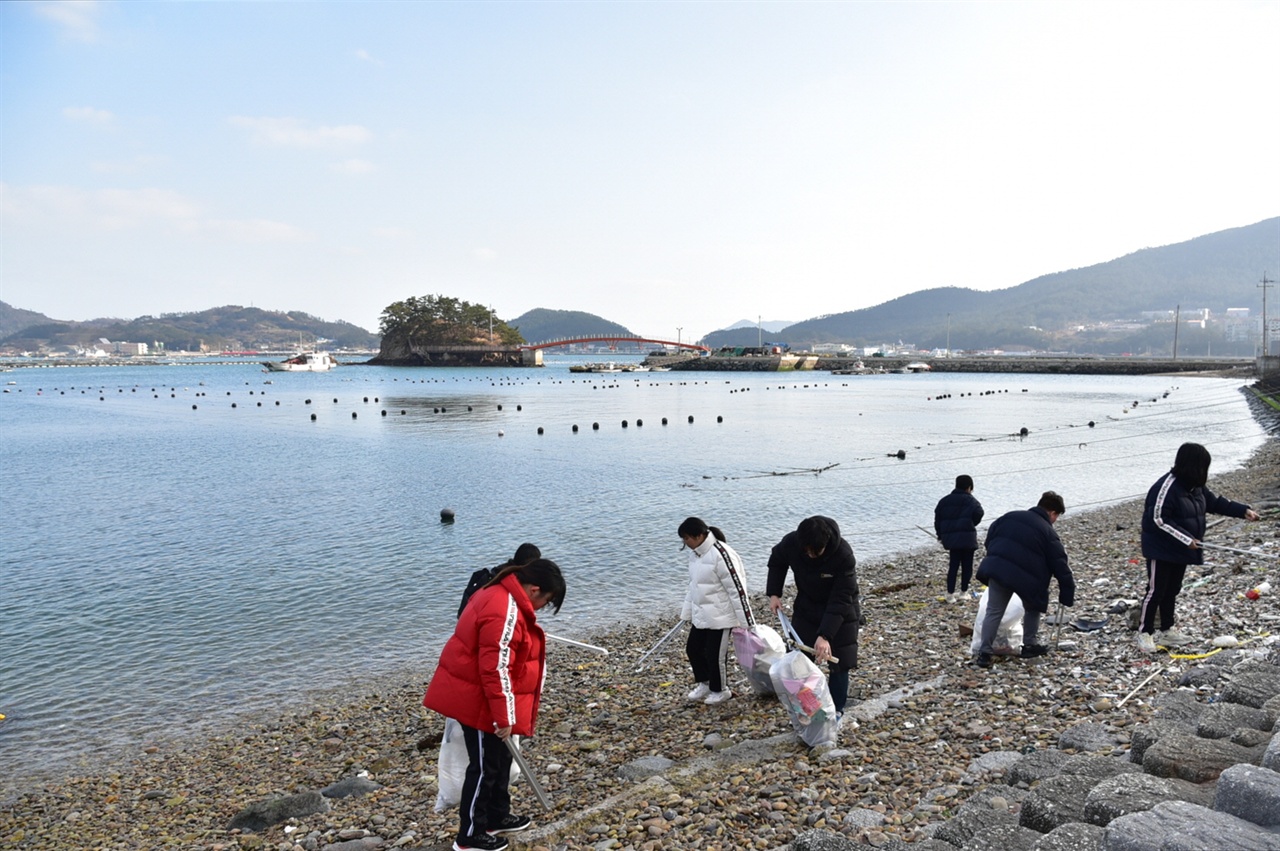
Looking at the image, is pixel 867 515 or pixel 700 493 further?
pixel 700 493

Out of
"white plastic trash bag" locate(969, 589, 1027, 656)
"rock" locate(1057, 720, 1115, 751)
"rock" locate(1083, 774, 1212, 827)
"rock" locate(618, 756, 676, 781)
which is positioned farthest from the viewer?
"white plastic trash bag" locate(969, 589, 1027, 656)

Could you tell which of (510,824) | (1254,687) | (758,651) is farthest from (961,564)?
(510,824)

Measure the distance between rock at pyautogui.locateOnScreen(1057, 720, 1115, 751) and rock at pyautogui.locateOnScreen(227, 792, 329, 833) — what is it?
216 inches

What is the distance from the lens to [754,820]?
220 inches

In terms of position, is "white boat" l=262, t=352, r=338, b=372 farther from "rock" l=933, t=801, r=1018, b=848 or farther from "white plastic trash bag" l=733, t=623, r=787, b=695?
"rock" l=933, t=801, r=1018, b=848

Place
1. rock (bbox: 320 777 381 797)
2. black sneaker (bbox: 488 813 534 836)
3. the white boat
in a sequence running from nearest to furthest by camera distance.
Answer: black sneaker (bbox: 488 813 534 836), rock (bbox: 320 777 381 797), the white boat

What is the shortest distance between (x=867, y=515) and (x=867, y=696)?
14.8 metres

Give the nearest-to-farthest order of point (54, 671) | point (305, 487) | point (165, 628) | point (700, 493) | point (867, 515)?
point (54, 671) → point (165, 628) → point (867, 515) → point (700, 493) → point (305, 487)

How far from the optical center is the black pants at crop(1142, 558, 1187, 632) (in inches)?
323

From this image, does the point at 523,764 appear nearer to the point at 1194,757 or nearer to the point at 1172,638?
the point at 1194,757

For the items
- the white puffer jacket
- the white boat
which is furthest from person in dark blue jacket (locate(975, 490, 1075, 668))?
the white boat

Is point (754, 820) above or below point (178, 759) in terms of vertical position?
above

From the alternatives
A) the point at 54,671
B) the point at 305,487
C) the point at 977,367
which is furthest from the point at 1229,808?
the point at 977,367

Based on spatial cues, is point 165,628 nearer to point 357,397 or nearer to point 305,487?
point 305,487
